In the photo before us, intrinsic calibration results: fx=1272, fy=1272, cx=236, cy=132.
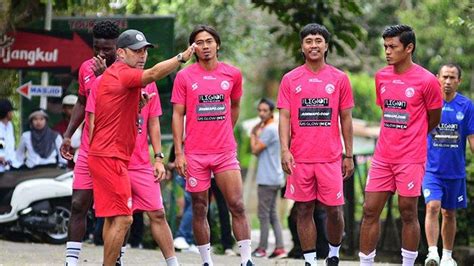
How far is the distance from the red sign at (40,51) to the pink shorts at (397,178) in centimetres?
702

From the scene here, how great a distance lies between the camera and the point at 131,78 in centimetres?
1053

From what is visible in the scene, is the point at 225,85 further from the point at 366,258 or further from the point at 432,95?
the point at 366,258

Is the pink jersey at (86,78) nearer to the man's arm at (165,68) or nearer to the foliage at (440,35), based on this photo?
the man's arm at (165,68)

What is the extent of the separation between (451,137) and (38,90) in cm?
684

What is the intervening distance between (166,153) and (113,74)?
8.92 meters

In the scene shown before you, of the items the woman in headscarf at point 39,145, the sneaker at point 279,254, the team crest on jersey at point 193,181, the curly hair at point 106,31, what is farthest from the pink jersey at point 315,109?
the woman in headscarf at point 39,145

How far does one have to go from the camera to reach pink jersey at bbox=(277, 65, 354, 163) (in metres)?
12.1

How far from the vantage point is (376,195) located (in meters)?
12.0

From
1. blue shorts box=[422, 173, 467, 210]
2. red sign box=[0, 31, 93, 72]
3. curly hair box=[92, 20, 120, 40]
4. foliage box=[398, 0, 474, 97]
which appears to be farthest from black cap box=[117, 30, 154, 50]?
foliage box=[398, 0, 474, 97]

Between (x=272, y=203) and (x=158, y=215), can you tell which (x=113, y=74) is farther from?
(x=272, y=203)

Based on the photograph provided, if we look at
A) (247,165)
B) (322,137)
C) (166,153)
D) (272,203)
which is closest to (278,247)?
(272,203)

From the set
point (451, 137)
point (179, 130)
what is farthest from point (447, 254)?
point (179, 130)

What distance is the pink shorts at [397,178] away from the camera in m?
11.9

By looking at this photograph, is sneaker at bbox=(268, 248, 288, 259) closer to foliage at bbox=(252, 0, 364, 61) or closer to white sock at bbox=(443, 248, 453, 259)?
foliage at bbox=(252, 0, 364, 61)
